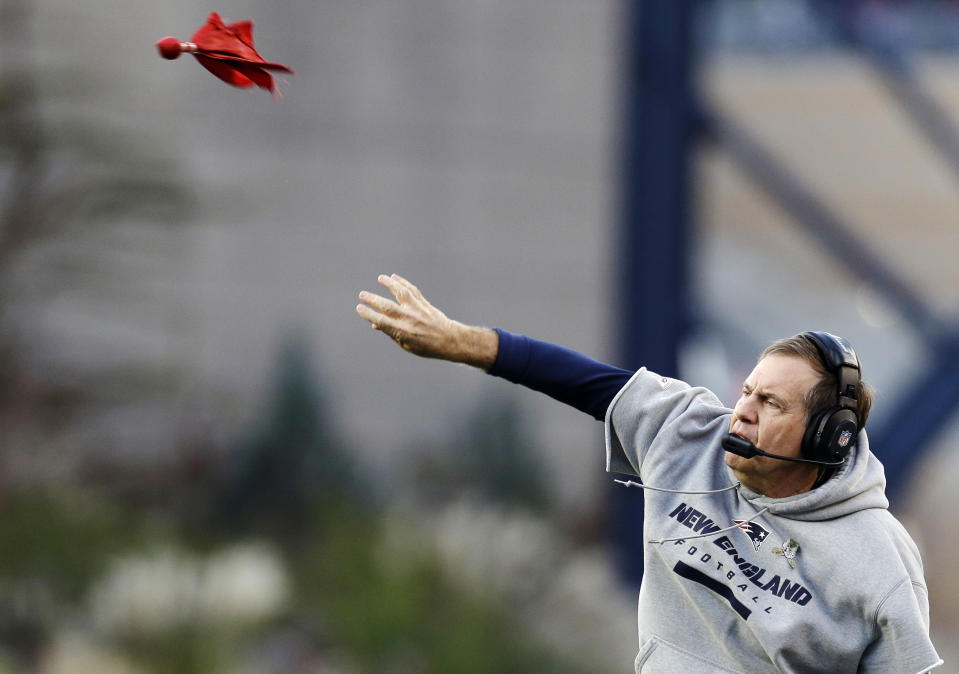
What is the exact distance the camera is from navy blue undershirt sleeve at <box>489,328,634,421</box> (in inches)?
103

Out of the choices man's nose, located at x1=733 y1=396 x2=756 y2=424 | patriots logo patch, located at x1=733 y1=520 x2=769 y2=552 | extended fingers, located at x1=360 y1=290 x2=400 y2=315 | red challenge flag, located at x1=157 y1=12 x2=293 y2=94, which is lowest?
patriots logo patch, located at x1=733 y1=520 x2=769 y2=552

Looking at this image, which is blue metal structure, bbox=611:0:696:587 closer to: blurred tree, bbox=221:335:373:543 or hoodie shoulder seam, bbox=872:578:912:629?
blurred tree, bbox=221:335:373:543

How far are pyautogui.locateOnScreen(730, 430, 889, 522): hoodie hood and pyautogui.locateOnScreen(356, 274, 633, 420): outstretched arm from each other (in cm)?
40

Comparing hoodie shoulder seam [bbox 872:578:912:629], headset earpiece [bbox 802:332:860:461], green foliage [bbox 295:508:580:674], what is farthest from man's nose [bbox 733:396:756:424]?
green foliage [bbox 295:508:580:674]

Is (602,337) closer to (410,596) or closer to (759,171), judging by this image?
(759,171)

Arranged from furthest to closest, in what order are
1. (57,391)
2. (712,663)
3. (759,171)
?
(759,171)
(57,391)
(712,663)

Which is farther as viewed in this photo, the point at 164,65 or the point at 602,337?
the point at 602,337

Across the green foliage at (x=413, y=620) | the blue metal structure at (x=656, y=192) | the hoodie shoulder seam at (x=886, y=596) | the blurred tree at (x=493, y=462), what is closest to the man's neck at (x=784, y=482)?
the hoodie shoulder seam at (x=886, y=596)

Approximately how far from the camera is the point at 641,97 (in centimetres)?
919

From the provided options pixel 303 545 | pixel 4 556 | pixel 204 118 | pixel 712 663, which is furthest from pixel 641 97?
pixel 712 663

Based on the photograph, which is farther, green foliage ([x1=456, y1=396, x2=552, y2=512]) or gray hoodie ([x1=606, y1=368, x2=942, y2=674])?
green foliage ([x1=456, y1=396, x2=552, y2=512])

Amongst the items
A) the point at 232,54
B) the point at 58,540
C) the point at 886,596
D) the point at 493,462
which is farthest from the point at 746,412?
the point at 493,462

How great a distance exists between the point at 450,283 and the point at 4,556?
338 cm

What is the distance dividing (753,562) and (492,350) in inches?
24.5
